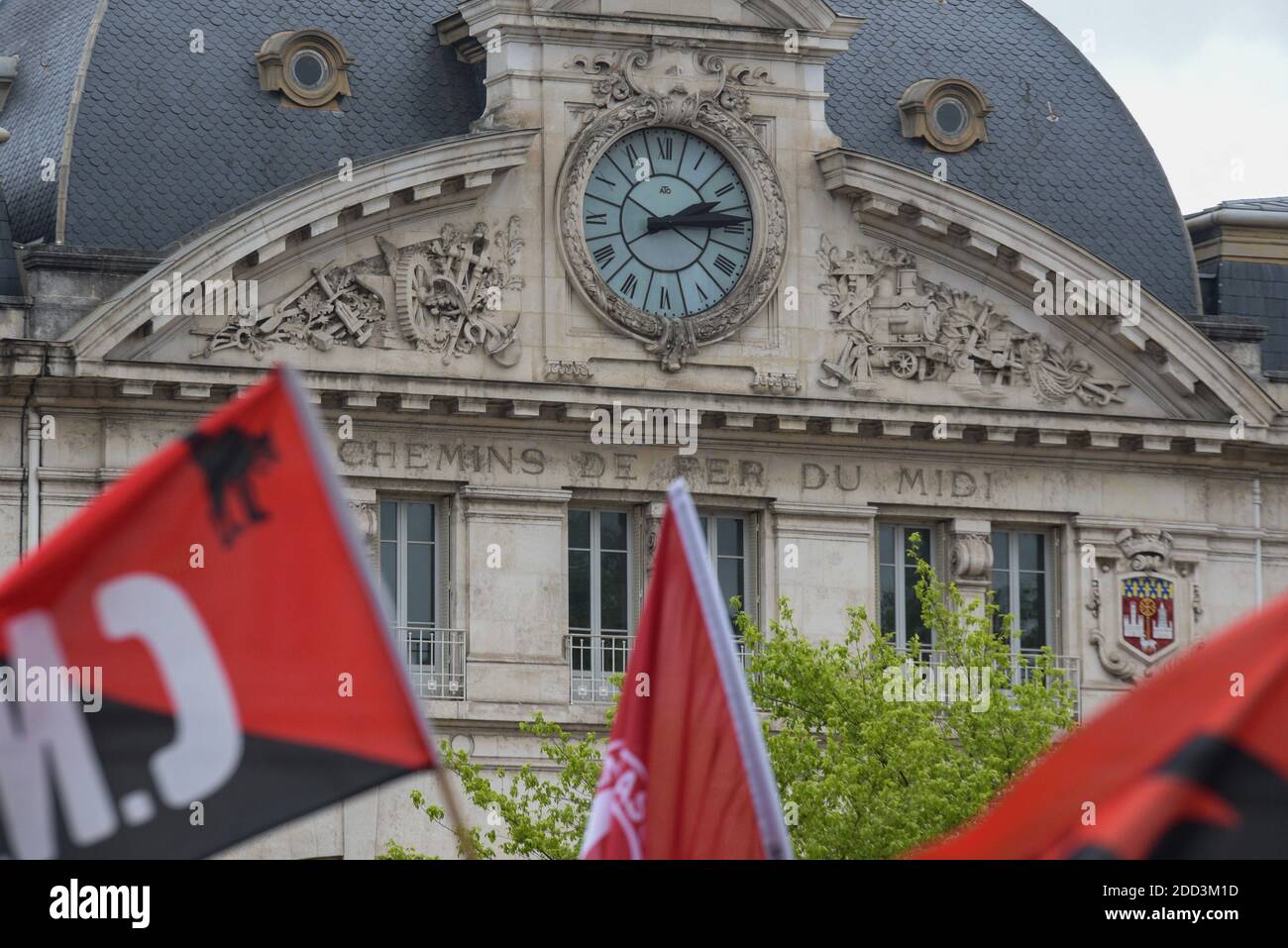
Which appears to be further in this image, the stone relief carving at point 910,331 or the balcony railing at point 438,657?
the stone relief carving at point 910,331

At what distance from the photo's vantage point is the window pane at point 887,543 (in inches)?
1688

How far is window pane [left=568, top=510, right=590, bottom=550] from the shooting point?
41.5 m

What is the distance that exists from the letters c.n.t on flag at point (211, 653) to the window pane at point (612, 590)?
28620mm

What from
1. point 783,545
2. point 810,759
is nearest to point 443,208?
point 783,545

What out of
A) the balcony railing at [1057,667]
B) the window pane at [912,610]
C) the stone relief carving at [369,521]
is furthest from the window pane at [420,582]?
the window pane at [912,610]

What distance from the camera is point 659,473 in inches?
1640

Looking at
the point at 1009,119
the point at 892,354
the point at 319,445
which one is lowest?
the point at 319,445

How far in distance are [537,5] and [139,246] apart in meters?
5.22

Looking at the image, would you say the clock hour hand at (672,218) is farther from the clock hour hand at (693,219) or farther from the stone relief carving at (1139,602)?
the stone relief carving at (1139,602)

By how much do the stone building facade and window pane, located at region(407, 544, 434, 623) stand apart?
43mm

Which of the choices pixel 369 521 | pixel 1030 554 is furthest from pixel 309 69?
pixel 1030 554

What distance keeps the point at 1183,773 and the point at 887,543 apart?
31.7 metres
